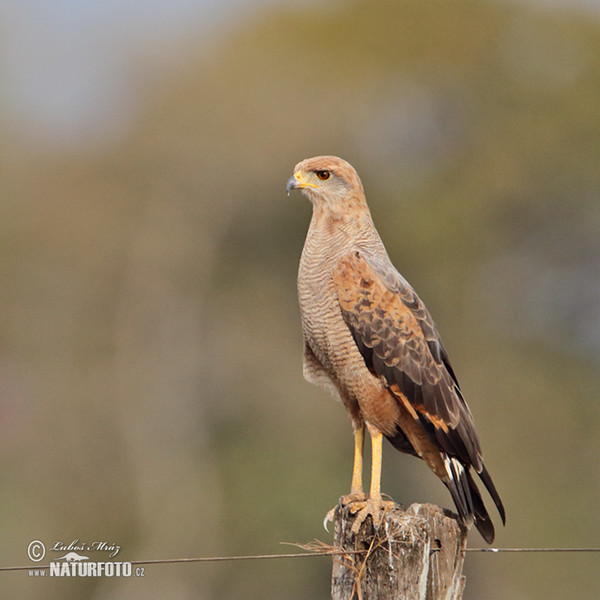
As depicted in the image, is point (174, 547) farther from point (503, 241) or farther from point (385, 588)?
point (385, 588)

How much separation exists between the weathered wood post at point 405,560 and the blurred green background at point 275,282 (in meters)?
10.3

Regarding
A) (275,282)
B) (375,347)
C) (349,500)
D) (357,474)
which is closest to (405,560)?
(349,500)

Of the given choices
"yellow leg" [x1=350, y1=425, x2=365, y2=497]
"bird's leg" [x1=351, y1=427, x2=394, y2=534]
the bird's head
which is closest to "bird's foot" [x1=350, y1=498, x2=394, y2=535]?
"bird's leg" [x1=351, y1=427, x2=394, y2=534]

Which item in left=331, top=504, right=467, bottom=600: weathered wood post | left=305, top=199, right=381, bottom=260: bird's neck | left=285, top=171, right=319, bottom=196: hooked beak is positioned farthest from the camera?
left=285, top=171, right=319, bottom=196: hooked beak

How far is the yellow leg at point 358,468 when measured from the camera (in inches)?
234

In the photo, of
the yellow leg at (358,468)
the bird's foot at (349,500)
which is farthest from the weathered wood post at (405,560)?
the yellow leg at (358,468)

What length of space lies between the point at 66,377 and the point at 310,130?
227 inches

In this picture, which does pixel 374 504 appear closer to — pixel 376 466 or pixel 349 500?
pixel 349 500

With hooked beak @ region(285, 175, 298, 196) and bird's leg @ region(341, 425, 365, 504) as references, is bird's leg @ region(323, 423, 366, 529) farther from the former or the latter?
hooked beak @ region(285, 175, 298, 196)

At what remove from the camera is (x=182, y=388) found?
58.8 ft

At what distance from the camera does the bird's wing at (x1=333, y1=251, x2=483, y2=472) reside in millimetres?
5957

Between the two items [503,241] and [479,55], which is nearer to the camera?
[503,241]

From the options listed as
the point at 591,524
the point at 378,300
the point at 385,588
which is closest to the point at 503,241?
the point at 591,524

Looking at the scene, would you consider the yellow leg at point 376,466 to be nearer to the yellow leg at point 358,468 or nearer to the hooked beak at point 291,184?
the yellow leg at point 358,468
